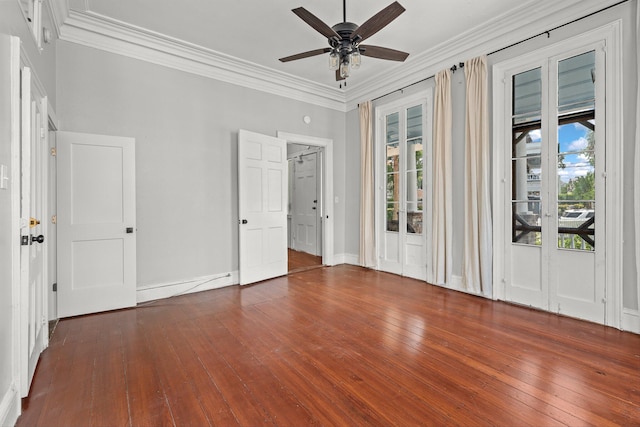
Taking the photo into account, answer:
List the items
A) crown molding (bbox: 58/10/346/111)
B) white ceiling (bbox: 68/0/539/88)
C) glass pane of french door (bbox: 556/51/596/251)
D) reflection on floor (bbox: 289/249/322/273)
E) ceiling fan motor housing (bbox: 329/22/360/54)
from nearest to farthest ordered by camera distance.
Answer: ceiling fan motor housing (bbox: 329/22/360/54), glass pane of french door (bbox: 556/51/596/251), white ceiling (bbox: 68/0/539/88), crown molding (bbox: 58/10/346/111), reflection on floor (bbox: 289/249/322/273)

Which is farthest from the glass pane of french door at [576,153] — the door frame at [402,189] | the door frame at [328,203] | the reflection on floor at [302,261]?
the reflection on floor at [302,261]

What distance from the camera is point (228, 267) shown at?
4684mm

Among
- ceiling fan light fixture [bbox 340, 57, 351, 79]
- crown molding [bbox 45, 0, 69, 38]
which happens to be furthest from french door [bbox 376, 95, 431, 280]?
crown molding [bbox 45, 0, 69, 38]

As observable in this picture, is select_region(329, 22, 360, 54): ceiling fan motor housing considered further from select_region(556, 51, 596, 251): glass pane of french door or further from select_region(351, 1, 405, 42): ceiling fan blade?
select_region(556, 51, 596, 251): glass pane of french door

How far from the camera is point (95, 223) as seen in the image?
3.48m

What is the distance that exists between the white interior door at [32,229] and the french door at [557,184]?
4.51m

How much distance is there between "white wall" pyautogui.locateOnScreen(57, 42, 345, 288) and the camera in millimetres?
3625

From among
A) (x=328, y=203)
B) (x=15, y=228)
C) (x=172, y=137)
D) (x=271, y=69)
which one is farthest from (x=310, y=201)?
(x=15, y=228)

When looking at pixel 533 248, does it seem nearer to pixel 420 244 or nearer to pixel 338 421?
pixel 420 244

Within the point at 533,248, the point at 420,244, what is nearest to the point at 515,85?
the point at 533,248

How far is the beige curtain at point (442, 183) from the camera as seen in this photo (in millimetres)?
4367

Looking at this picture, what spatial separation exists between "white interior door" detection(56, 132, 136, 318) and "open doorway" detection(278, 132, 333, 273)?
8.27ft

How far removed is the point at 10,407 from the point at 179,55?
13.2ft

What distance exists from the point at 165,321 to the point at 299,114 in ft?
12.7
